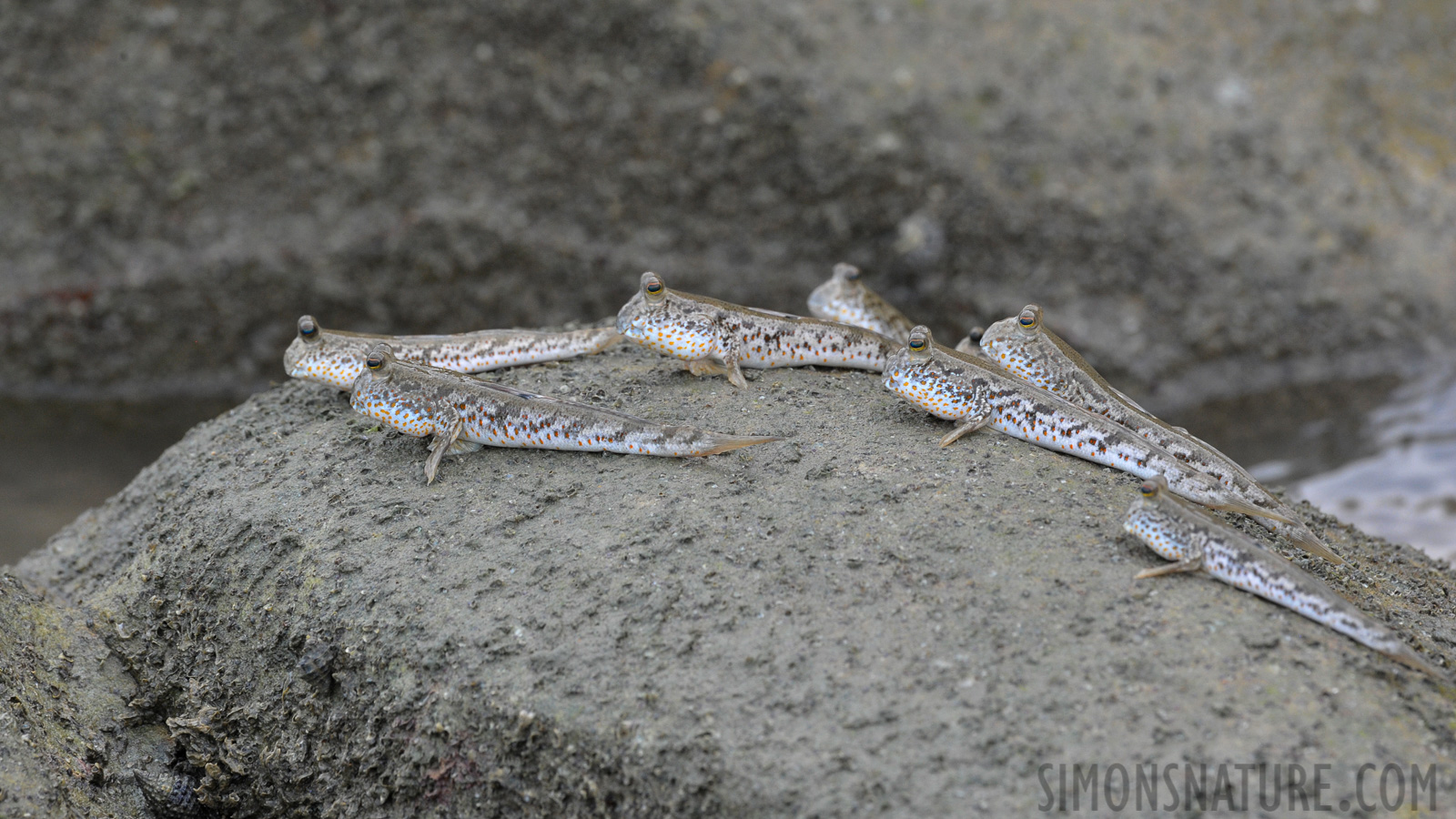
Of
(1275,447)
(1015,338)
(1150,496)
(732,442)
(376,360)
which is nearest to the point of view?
(1150,496)

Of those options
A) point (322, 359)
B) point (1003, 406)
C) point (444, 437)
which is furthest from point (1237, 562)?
point (322, 359)

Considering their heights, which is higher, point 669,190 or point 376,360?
point 669,190

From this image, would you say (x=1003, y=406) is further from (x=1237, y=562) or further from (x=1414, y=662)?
(x=1414, y=662)

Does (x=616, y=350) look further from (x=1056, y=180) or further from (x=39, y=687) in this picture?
(x=1056, y=180)

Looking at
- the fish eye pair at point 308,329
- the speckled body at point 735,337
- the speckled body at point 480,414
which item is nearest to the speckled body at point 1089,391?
the speckled body at point 735,337

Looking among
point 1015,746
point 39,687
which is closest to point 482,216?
point 39,687

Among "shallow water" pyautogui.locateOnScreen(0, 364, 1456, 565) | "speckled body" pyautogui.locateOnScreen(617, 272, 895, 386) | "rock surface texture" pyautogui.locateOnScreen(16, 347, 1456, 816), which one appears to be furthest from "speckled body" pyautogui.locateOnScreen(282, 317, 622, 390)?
"shallow water" pyautogui.locateOnScreen(0, 364, 1456, 565)
